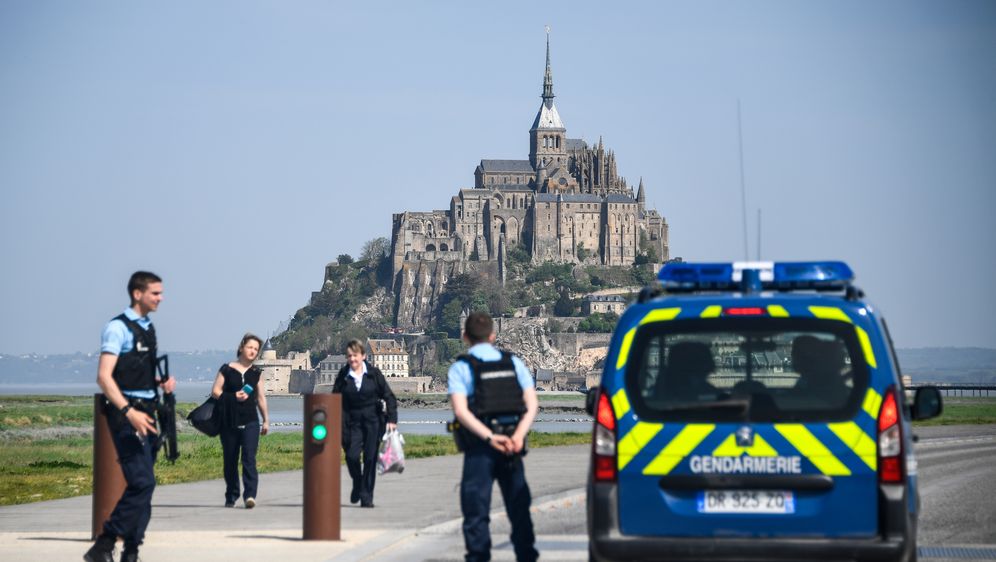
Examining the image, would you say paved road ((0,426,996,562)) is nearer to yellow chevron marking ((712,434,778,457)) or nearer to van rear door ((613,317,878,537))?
van rear door ((613,317,878,537))

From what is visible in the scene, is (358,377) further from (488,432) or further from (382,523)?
(488,432)

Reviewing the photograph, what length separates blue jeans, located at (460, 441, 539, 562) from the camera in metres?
10.0

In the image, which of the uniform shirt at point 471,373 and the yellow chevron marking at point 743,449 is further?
the uniform shirt at point 471,373

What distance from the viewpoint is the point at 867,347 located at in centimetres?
866

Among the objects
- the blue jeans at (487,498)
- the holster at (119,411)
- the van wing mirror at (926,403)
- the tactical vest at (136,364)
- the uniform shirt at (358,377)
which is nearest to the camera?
the van wing mirror at (926,403)

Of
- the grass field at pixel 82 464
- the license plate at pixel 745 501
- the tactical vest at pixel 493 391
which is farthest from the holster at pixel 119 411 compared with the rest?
the grass field at pixel 82 464

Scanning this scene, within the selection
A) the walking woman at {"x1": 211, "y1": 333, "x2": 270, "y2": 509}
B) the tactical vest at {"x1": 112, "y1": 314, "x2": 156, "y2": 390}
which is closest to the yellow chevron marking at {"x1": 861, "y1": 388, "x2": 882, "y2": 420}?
the tactical vest at {"x1": 112, "y1": 314, "x2": 156, "y2": 390}

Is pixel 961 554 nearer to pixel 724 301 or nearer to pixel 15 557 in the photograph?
pixel 724 301

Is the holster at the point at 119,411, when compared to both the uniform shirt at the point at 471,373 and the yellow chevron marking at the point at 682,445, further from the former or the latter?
the yellow chevron marking at the point at 682,445

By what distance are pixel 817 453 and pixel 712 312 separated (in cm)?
91

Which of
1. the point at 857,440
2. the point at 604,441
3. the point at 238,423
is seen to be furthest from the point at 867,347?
the point at 238,423

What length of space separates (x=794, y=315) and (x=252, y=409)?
8.48 meters

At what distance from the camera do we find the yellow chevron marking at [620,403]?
29.0 feet

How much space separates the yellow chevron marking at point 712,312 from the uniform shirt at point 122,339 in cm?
407
